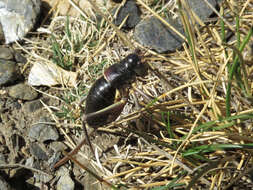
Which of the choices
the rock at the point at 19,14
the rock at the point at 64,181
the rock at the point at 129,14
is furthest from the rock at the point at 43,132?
the rock at the point at 129,14

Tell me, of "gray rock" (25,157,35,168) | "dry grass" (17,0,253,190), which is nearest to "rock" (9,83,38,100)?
"dry grass" (17,0,253,190)

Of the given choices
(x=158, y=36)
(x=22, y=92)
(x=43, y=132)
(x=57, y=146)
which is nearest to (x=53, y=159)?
(x=57, y=146)

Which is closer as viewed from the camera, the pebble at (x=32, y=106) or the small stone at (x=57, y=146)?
the small stone at (x=57, y=146)

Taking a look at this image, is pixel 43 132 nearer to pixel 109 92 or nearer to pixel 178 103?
pixel 109 92

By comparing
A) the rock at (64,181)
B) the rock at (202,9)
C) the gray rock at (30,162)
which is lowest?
the rock at (64,181)

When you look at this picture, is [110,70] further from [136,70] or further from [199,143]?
[199,143]

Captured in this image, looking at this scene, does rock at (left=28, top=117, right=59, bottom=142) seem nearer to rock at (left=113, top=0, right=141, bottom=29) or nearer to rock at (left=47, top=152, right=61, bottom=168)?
rock at (left=47, top=152, right=61, bottom=168)

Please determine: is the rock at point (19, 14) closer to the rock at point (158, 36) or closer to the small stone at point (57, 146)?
the rock at point (158, 36)
